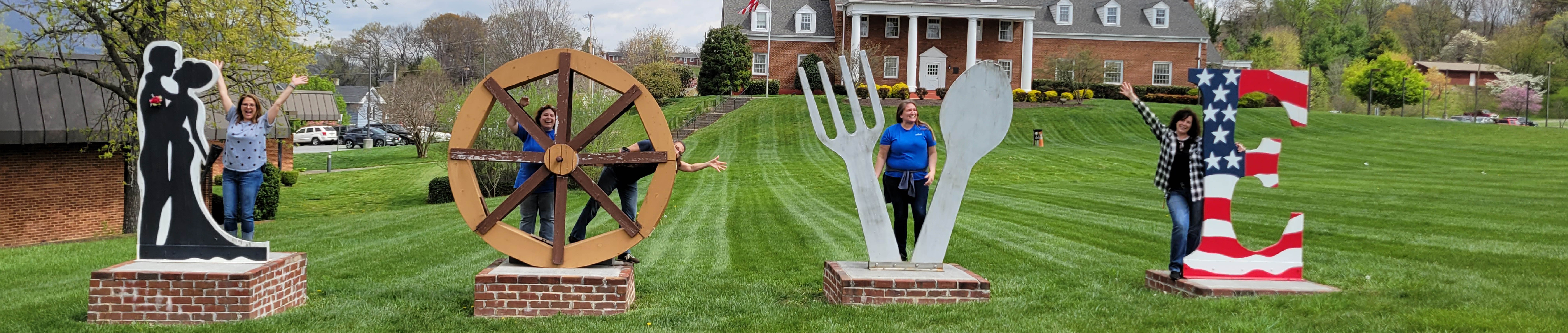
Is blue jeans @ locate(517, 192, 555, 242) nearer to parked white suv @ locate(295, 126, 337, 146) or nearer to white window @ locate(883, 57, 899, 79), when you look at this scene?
white window @ locate(883, 57, 899, 79)

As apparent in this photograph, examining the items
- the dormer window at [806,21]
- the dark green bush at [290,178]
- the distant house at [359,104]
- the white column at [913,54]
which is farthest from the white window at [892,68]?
the distant house at [359,104]

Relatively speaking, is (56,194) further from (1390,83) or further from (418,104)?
(1390,83)

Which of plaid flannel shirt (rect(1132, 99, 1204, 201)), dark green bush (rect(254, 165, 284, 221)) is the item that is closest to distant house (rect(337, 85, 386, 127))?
dark green bush (rect(254, 165, 284, 221))

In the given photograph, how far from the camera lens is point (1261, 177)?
6449 millimetres

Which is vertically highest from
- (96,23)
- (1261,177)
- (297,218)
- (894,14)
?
(894,14)

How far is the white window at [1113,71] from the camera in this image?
49469 mm

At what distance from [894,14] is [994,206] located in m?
30.3

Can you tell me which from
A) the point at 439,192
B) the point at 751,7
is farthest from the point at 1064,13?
the point at 439,192

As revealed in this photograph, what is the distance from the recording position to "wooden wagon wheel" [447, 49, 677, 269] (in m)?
6.21

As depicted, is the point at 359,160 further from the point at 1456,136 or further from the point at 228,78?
the point at 1456,136

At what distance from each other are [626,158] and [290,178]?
23485 millimetres

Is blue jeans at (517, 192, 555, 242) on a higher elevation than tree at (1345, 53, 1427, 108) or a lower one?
lower

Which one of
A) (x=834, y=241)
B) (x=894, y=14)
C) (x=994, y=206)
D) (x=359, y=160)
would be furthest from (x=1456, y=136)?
(x=359, y=160)

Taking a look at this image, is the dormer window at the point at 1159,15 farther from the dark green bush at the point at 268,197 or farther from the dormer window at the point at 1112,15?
the dark green bush at the point at 268,197
